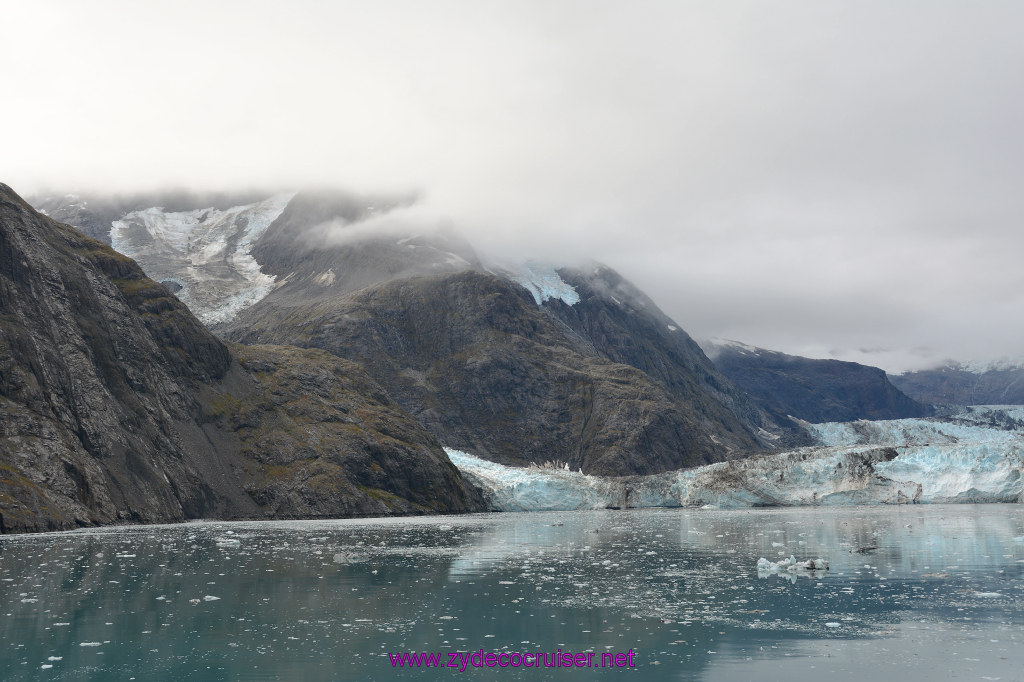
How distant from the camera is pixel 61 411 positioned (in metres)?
117

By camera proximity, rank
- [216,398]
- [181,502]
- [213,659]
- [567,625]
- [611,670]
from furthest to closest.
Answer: [216,398] < [181,502] < [567,625] < [213,659] < [611,670]

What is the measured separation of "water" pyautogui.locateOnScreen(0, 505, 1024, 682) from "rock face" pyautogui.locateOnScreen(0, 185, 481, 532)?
48726mm

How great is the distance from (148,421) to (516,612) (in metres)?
117

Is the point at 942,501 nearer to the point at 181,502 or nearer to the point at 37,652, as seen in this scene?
the point at 181,502

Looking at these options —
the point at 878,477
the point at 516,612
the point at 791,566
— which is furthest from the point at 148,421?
the point at 878,477

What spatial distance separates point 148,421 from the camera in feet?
449

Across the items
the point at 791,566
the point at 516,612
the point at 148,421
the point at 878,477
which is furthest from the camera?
the point at 878,477

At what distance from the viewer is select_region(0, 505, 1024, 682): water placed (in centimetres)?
2669

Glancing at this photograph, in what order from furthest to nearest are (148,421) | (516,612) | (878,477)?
1. (878,477)
2. (148,421)
3. (516,612)

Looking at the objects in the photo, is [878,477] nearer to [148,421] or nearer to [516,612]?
[148,421]

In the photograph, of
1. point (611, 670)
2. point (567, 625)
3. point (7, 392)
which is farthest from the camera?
point (7, 392)

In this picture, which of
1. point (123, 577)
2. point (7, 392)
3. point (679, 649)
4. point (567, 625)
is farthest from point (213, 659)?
point (7, 392)

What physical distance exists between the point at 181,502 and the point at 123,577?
8853 centimetres

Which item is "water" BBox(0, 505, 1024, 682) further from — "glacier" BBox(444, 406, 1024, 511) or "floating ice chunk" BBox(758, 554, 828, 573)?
"glacier" BBox(444, 406, 1024, 511)
